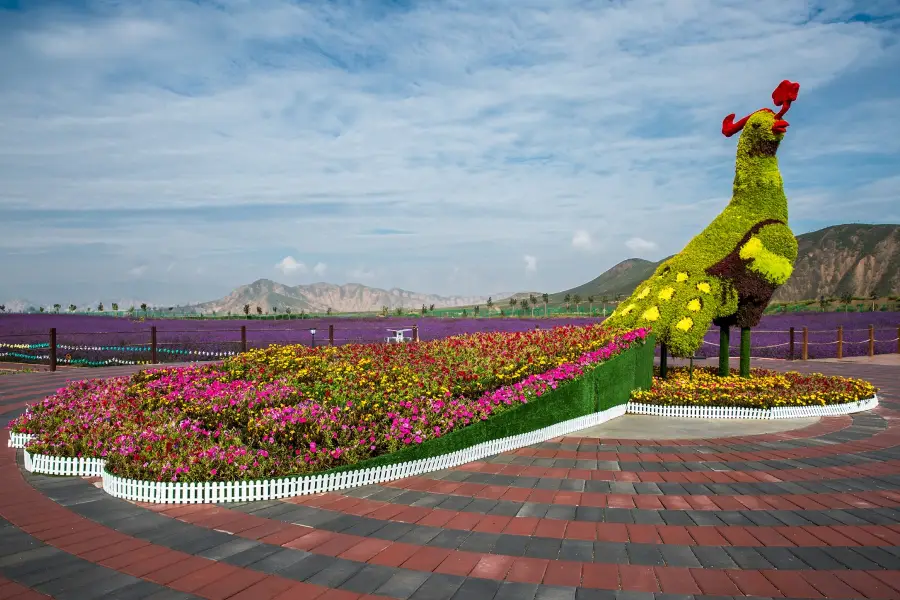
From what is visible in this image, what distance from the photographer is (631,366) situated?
10.5m

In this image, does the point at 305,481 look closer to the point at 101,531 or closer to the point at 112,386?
the point at 101,531

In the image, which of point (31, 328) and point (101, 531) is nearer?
point (101, 531)

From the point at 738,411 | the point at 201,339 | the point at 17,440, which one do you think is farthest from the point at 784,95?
the point at 201,339

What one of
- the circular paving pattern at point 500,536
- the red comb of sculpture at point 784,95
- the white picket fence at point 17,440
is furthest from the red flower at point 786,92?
the white picket fence at point 17,440

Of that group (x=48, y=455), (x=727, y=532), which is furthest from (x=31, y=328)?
(x=727, y=532)

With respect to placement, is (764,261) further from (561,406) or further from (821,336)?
(821,336)

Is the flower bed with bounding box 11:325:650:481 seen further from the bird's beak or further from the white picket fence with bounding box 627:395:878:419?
the bird's beak

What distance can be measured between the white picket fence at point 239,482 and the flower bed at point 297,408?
95 mm

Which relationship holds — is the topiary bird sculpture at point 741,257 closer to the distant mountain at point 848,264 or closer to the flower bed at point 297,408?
the flower bed at point 297,408

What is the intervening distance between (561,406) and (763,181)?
19.7 feet

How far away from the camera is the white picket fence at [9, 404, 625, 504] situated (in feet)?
17.7

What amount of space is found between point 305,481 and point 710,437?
5.72 meters

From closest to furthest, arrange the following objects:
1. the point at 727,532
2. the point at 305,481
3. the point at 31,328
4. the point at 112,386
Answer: the point at 727,532
the point at 305,481
the point at 112,386
the point at 31,328

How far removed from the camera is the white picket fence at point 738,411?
9.79m
